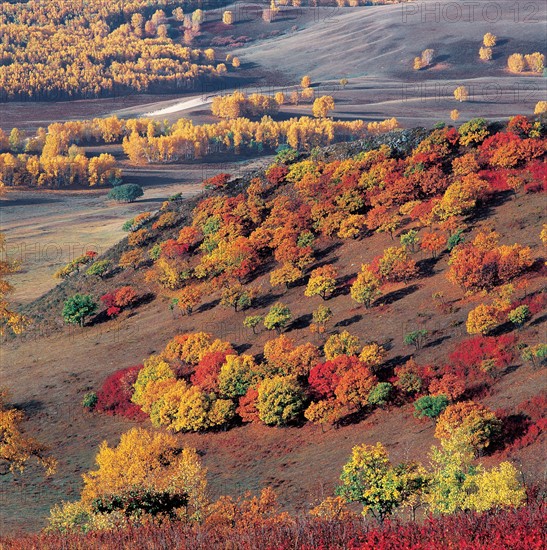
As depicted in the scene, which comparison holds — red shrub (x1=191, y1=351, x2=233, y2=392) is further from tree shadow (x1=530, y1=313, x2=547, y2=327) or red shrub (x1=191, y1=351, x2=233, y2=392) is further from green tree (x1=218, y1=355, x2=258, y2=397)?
tree shadow (x1=530, y1=313, x2=547, y2=327)

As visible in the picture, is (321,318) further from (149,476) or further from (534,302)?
(149,476)

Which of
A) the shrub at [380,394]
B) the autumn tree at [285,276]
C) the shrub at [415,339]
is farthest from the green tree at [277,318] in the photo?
the shrub at [380,394]

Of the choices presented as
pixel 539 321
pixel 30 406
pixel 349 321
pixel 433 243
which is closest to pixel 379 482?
pixel 539 321

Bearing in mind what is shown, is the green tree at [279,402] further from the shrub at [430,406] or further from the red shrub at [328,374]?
the shrub at [430,406]

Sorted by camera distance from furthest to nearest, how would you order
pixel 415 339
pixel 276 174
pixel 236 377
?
1. pixel 276 174
2. pixel 415 339
3. pixel 236 377

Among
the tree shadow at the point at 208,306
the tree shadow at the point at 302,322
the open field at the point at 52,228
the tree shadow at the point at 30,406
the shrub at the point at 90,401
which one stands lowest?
the open field at the point at 52,228

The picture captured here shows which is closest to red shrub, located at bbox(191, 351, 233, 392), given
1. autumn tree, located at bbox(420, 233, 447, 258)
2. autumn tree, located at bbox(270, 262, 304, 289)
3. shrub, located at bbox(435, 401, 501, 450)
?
autumn tree, located at bbox(270, 262, 304, 289)
